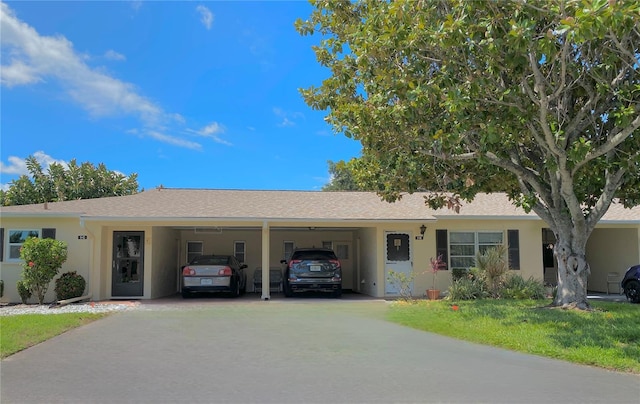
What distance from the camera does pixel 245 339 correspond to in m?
8.90

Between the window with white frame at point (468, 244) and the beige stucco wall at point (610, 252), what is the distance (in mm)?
5169

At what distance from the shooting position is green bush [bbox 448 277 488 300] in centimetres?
1524

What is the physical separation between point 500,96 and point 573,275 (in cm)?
505

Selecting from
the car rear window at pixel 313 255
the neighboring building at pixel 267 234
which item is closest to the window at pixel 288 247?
the neighboring building at pixel 267 234

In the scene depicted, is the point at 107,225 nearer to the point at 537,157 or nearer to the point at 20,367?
the point at 20,367

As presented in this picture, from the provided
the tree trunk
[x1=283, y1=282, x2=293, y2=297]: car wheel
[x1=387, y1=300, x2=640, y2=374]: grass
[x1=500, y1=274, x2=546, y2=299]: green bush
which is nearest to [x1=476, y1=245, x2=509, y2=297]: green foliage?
[x1=500, y1=274, x2=546, y2=299]: green bush

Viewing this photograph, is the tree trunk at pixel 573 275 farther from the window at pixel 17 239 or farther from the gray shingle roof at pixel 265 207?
the window at pixel 17 239

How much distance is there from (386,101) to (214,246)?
40.9 ft

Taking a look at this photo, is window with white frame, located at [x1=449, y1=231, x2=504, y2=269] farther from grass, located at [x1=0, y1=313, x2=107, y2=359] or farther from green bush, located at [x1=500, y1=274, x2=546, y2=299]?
grass, located at [x1=0, y1=313, x2=107, y2=359]

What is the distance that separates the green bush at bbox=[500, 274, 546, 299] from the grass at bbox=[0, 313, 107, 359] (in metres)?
11.2

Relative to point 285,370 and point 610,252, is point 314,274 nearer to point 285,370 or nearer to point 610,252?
point 285,370

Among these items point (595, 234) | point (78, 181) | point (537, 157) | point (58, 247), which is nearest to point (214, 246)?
point (58, 247)

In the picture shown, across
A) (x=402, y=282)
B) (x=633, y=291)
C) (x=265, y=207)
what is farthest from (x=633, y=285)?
(x=265, y=207)

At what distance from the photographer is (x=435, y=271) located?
16.3 meters
